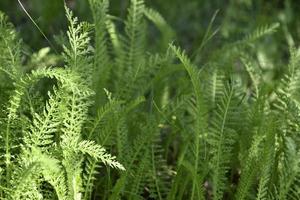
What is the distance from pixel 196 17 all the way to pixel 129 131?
1300mm

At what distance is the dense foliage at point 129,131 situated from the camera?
3.60 ft

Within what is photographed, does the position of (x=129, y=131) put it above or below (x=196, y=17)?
below

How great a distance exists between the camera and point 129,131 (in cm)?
142

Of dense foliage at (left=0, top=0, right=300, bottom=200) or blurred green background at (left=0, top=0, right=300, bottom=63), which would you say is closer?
dense foliage at (left=0, top=0, right=300, bottom=200)

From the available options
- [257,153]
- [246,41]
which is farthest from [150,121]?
[246,41]

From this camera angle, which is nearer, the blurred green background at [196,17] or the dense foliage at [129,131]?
the dense foliage at [129,131]

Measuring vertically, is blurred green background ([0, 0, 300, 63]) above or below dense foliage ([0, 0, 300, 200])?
above

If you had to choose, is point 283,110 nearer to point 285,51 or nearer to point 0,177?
point 0,177

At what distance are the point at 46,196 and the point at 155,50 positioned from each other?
0.94 meters

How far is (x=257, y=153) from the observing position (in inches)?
48.8

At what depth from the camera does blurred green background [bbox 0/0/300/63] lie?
2.16 m

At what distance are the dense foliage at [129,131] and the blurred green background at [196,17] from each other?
0.58 m

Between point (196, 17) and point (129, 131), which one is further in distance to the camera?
point (196, 17)

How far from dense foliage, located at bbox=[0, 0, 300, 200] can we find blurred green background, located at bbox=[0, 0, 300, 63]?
576mm
